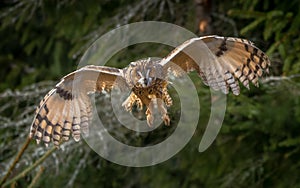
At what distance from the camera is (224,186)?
391 cm

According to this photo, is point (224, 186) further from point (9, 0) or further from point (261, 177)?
point (9, 0)

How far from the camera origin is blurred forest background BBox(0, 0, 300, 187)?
356 cm

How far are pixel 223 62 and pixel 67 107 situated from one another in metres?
0.51

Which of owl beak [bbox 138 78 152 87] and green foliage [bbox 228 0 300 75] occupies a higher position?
green foliage [bbox 228 0 300 75]

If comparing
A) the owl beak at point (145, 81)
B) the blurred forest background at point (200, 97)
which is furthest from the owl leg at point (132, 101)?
the blurred forest background at point (200, 97)

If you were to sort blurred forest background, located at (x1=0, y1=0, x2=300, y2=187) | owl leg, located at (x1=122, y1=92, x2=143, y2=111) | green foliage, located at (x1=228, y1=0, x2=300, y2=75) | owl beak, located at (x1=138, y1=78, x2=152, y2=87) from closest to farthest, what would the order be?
owl beak, located at (x1=138, y1=78, x2=152, y2=87) < owl leg, located at (x1=122, y1=92, x2=143, y2=111) < green foliage, located at (x1=228, y1=0, x2=300, y2=75) < blurred forest background, located at (x1=0, y1=0, x2=300, y2=187)

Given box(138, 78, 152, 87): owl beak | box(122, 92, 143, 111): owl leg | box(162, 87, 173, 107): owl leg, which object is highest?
box(138, 78, 152, 87): owl beak

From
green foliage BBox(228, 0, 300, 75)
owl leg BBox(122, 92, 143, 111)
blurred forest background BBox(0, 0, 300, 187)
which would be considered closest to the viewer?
owl leg BBox(122, 92, 143, 111)

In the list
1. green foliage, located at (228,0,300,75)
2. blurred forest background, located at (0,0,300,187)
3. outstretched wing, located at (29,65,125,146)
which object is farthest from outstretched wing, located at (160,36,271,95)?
green foliage, located at (228,0,300,75)

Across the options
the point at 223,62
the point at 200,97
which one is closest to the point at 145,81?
the point at 223,62

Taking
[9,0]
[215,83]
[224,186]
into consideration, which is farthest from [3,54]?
[215,83]

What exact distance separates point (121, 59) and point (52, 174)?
0.78m

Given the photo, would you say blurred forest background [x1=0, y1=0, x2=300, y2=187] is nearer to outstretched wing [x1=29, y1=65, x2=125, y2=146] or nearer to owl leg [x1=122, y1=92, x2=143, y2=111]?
outstretched wing [x1=29, y1=65, x2=125, y2=146]

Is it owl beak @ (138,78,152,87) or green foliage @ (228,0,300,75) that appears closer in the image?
owl beak @ (138,78,152,87)
